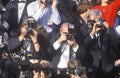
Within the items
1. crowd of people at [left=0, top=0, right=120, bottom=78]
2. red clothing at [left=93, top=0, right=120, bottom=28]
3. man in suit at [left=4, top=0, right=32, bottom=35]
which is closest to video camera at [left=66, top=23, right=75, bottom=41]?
crowd of people at [left=0, top=0, right=120, bottom=78]

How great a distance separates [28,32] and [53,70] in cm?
34

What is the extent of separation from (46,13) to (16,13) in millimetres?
230

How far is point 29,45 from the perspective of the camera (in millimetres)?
3221

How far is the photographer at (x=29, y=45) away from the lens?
10.5ft

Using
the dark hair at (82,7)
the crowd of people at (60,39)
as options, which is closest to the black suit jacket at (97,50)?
the crowd of people at (60,39)

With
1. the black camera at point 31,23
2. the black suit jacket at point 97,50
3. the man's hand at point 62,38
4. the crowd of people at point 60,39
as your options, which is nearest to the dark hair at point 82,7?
the crowd of people at point 60,39

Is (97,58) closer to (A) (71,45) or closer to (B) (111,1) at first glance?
(A) (71,45)

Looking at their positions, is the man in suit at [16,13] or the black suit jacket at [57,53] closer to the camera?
the black suit jacket at [57,53]

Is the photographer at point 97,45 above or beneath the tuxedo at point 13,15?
beneath

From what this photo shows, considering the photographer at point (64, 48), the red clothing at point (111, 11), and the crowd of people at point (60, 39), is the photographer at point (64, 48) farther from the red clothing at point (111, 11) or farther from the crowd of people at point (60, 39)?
the red clothing at point (111, 11)

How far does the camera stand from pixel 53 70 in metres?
3.16

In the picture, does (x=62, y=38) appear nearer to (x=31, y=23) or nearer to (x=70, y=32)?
(x=70, y=32)

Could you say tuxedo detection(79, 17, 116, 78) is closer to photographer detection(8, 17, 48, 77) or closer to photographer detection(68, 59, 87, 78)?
photographer detection(68, 59, 87, 78)


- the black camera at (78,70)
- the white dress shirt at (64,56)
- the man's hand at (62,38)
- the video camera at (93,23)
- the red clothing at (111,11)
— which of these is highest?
the red clothing at (111,11)
